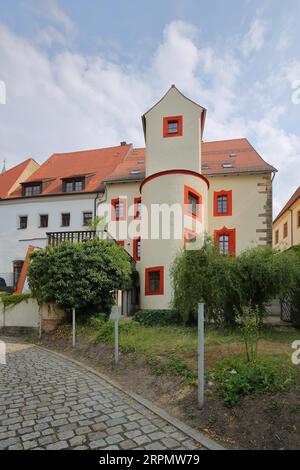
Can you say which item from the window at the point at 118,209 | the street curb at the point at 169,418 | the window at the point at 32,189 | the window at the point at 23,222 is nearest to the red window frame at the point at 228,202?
the window at the point at 118,209

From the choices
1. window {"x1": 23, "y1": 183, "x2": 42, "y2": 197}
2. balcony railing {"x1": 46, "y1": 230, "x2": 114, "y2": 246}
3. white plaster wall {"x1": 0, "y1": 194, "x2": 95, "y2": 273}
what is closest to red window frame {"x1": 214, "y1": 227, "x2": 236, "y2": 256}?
balcony railing {"x1": 46, "y1": 230, "x2": 114, "y2": 246}

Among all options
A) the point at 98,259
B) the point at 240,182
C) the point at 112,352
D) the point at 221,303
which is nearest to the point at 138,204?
the point at 240,182

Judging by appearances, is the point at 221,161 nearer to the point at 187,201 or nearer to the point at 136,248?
the point at 187,201

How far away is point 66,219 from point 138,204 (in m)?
7.06

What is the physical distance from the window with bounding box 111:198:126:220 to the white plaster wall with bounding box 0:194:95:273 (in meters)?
2.87

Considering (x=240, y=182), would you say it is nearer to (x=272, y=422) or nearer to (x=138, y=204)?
(x=138, y=204)

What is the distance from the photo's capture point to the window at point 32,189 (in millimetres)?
27844

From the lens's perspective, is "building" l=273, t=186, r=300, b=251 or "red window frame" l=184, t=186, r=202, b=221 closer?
"red window frame" l=184, t=186, r=202, b=221

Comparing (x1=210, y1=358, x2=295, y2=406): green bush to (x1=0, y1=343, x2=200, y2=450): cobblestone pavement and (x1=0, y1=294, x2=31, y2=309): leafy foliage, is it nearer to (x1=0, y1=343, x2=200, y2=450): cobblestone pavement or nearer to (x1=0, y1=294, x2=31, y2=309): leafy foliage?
(x1=0, y1=343, x2=200, y2=450): cobblestone pavement

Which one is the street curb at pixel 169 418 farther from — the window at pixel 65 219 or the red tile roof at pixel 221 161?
the window at pixel 65 219

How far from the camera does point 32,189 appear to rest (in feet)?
92.2

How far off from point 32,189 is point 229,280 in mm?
21798

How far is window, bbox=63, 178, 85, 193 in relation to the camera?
26767mm
